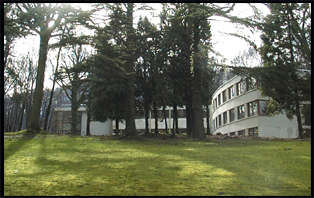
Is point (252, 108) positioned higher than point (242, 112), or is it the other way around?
point (252, 108)

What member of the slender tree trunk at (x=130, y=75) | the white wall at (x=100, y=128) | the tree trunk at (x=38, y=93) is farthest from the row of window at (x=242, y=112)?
the tree trunk at (x=38, y=93)

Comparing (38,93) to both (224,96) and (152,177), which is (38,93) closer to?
(152,177)

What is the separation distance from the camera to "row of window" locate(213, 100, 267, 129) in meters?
40.5

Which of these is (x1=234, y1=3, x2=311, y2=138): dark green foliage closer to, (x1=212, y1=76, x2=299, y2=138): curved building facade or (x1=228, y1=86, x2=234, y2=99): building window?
(x1=212, y1=76, x2=299, y2=138): curved building facade

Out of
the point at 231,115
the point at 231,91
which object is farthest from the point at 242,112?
the point at 231,91

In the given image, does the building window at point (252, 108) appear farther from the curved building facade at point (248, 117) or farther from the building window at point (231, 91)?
the building window at point (231, 91)

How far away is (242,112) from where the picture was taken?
44.7 m

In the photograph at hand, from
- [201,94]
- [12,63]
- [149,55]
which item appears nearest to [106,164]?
[149,55]

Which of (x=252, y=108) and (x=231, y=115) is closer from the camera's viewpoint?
(x=252, y=108)

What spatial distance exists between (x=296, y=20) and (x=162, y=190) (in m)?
20.5

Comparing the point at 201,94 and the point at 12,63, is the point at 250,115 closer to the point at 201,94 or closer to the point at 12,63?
the point at 201,94

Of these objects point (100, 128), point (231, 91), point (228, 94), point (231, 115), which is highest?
point (231, 91)

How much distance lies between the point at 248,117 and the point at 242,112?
3.01m

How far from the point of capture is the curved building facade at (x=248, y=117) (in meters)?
39.1
